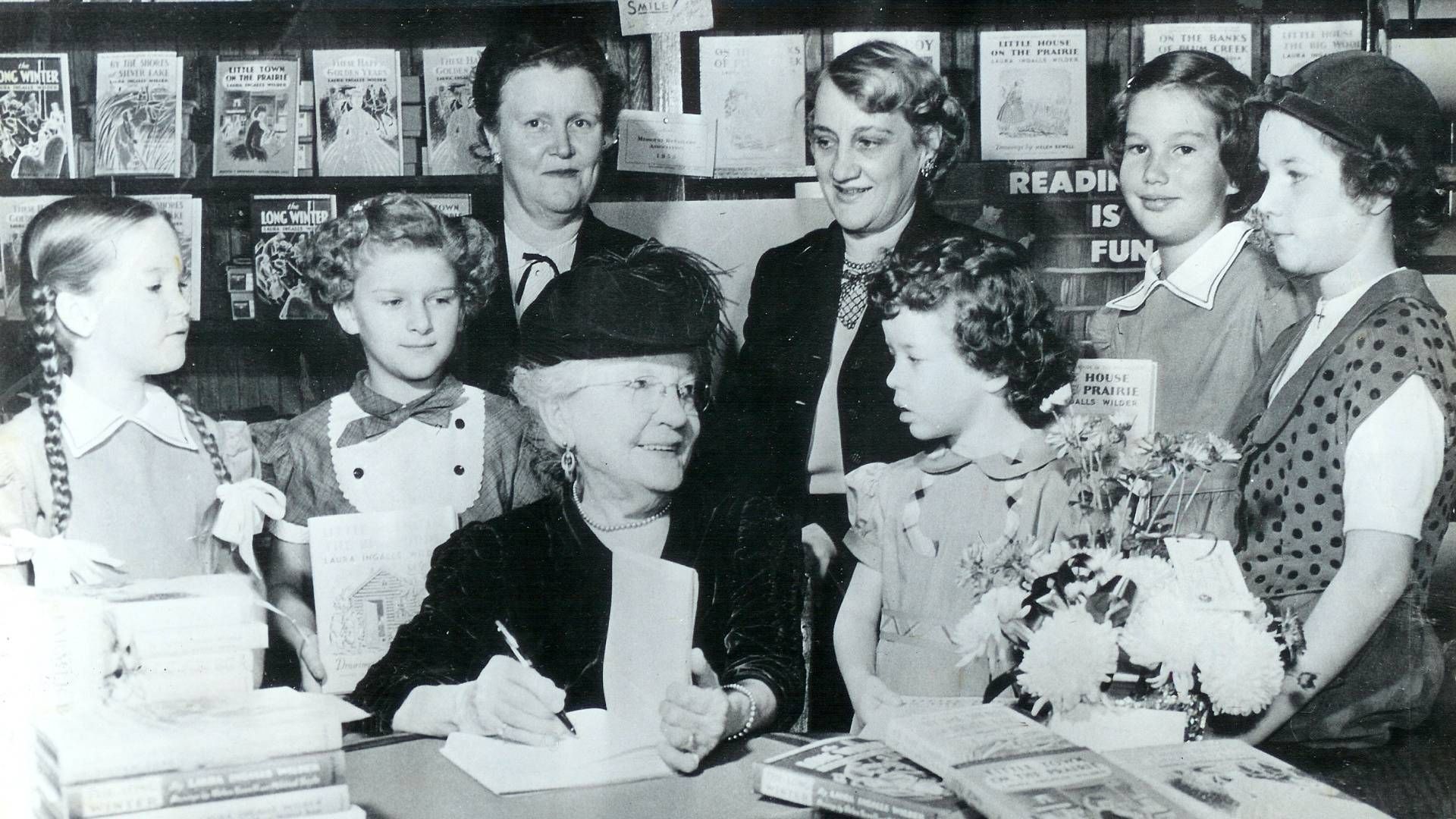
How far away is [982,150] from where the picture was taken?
2893mm

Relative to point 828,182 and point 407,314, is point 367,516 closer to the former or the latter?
point 407,314

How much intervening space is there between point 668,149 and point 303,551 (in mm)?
1262

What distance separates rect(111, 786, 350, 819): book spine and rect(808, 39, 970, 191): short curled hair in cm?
180

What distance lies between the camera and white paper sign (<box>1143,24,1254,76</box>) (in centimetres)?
289

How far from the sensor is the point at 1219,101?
2.87 metres

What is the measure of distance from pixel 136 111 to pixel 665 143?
1228mm

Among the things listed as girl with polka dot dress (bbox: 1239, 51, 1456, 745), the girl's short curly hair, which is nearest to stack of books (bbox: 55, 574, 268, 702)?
the girl's short curly hair

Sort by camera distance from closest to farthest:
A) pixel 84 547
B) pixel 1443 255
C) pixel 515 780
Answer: pixel 515 780, pixel 84 547, pixel 1443 255

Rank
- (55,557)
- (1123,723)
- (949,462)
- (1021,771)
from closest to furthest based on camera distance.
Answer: (1021,771) → (1123,723) → (55,557) → (949,462)

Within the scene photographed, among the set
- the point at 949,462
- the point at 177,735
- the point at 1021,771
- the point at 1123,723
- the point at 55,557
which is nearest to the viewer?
the point at 1021,771

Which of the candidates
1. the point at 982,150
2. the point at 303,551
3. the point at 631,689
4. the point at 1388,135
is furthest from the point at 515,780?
the point at 1388,135

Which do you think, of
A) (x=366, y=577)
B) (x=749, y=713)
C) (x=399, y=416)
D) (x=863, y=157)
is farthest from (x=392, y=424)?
(x=863, y=157)

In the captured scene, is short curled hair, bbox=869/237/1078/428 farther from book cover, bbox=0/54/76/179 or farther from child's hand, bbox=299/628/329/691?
book cover, bbox=0/54/76/179

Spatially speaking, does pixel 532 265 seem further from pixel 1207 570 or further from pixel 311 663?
pixel 1207 570
